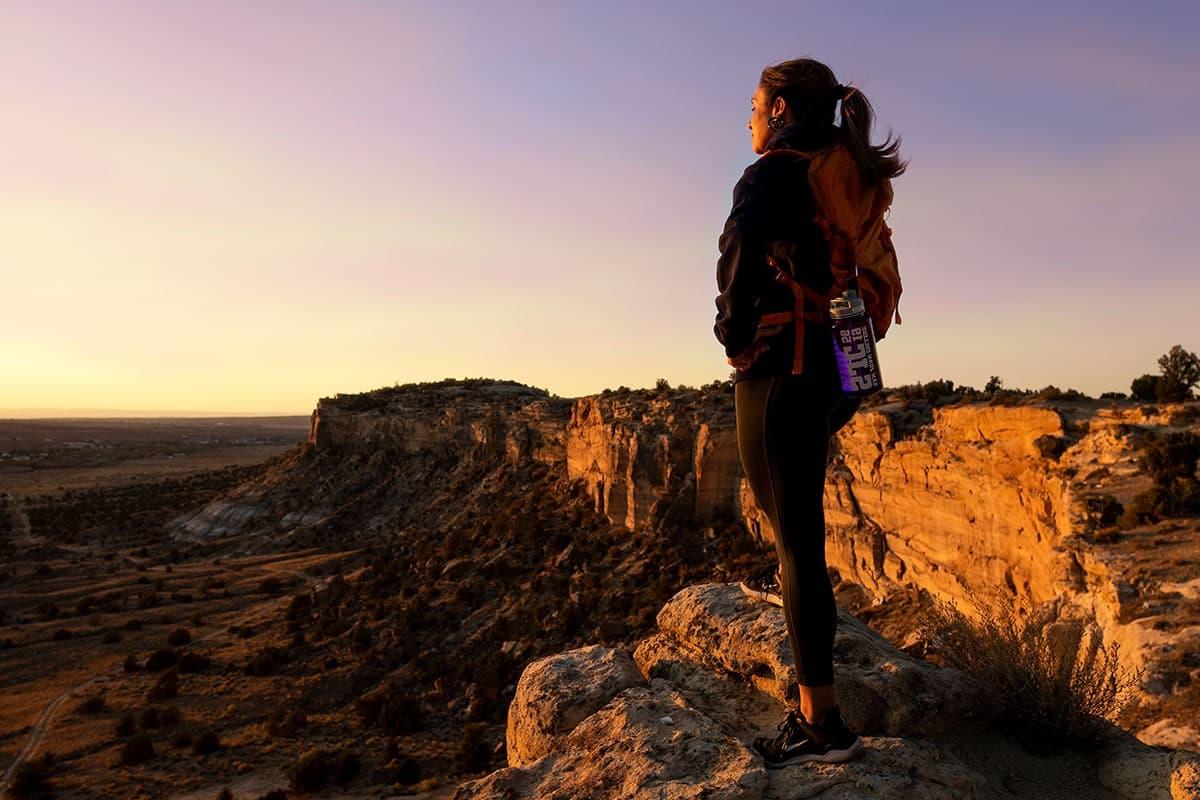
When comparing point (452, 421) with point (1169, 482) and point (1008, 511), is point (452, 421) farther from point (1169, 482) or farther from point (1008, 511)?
point (1169, 482)

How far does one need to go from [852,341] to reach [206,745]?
19496 millimetres

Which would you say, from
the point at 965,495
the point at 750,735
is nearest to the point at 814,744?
the point at 750,735

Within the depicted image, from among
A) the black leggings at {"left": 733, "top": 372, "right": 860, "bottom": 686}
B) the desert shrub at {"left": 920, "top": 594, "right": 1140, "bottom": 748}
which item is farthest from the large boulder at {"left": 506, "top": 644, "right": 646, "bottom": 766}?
the desert shrub at {"left": 920, "top": 594, "right": 1140, "bottom": 748}

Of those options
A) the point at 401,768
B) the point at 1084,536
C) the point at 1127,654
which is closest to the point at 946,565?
the point at 1084,536

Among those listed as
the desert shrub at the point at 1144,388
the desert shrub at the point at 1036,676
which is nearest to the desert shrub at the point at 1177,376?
the desert shrub at the point at 1144,388

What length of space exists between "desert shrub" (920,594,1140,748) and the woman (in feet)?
4.89

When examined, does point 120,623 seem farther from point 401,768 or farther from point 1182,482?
point 1182,482

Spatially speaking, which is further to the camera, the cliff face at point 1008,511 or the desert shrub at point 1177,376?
the desert shrub at point 1177,376

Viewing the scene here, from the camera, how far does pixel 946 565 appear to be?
45.8ft

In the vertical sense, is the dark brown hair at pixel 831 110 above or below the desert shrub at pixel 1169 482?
above

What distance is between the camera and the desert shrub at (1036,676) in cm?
350

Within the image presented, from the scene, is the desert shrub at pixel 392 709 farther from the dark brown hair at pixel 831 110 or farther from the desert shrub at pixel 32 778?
the dark brown hair at pixel 831 110

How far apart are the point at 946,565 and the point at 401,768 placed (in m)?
12.7

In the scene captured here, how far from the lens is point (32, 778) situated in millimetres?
14484
